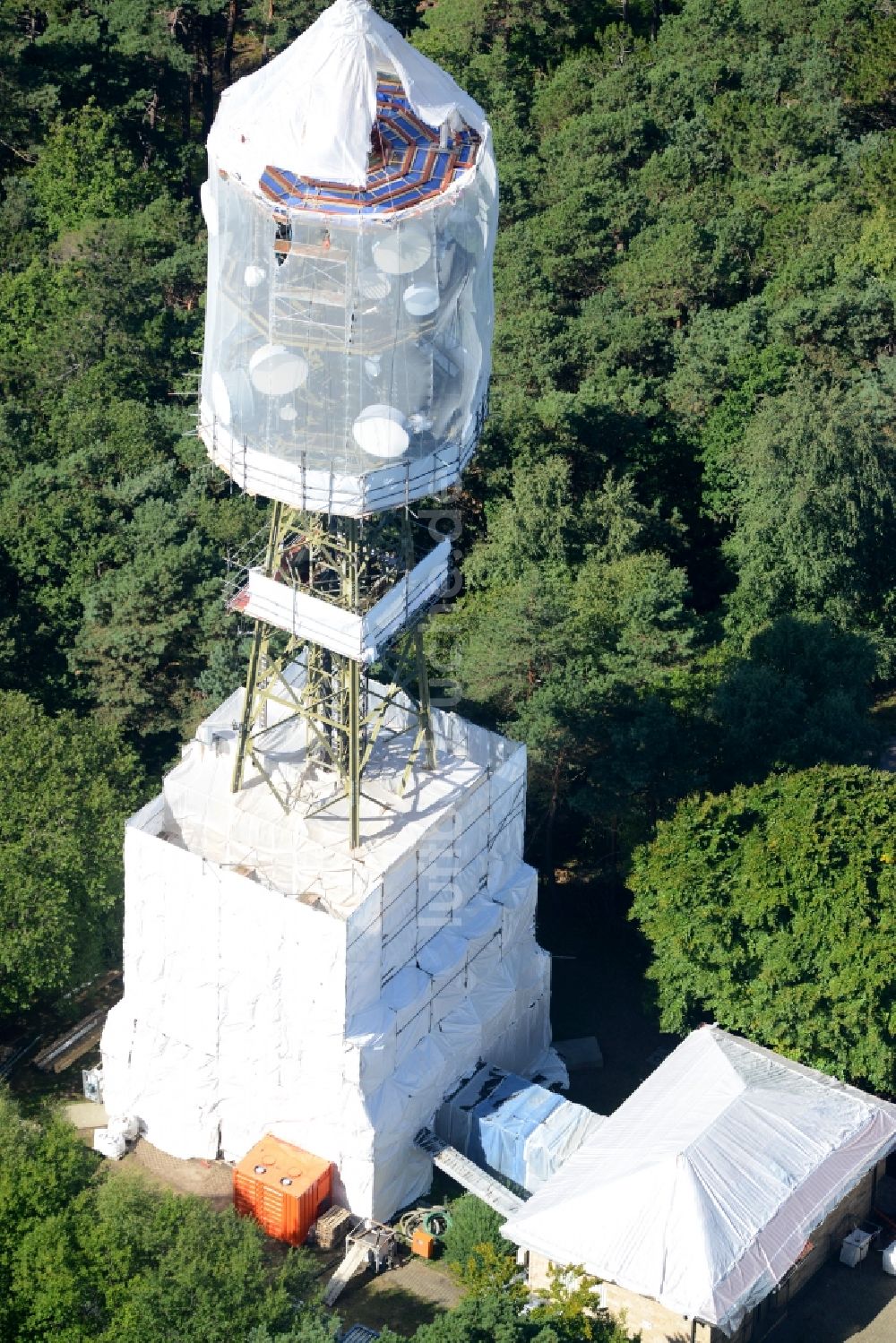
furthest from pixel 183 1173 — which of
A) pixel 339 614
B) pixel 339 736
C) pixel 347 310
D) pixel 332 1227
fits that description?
pixel 347 310

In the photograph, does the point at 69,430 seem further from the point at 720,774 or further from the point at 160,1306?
the point at 160,1306

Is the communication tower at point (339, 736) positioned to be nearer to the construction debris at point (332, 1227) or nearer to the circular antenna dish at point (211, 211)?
the circular antenna dish at point (211, 211)

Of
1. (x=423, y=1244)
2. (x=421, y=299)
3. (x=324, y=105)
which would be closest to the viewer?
(x=324, y=105)

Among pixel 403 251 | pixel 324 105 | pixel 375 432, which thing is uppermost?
pixel 324 105

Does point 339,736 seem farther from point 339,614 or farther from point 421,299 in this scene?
point 421,299

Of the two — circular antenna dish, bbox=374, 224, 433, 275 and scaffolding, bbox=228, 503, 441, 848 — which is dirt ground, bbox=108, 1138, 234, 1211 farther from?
circular antenna dish, bbox=374, 224, 433, 275

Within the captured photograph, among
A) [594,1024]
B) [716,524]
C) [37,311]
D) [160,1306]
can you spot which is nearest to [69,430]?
[37,311]
